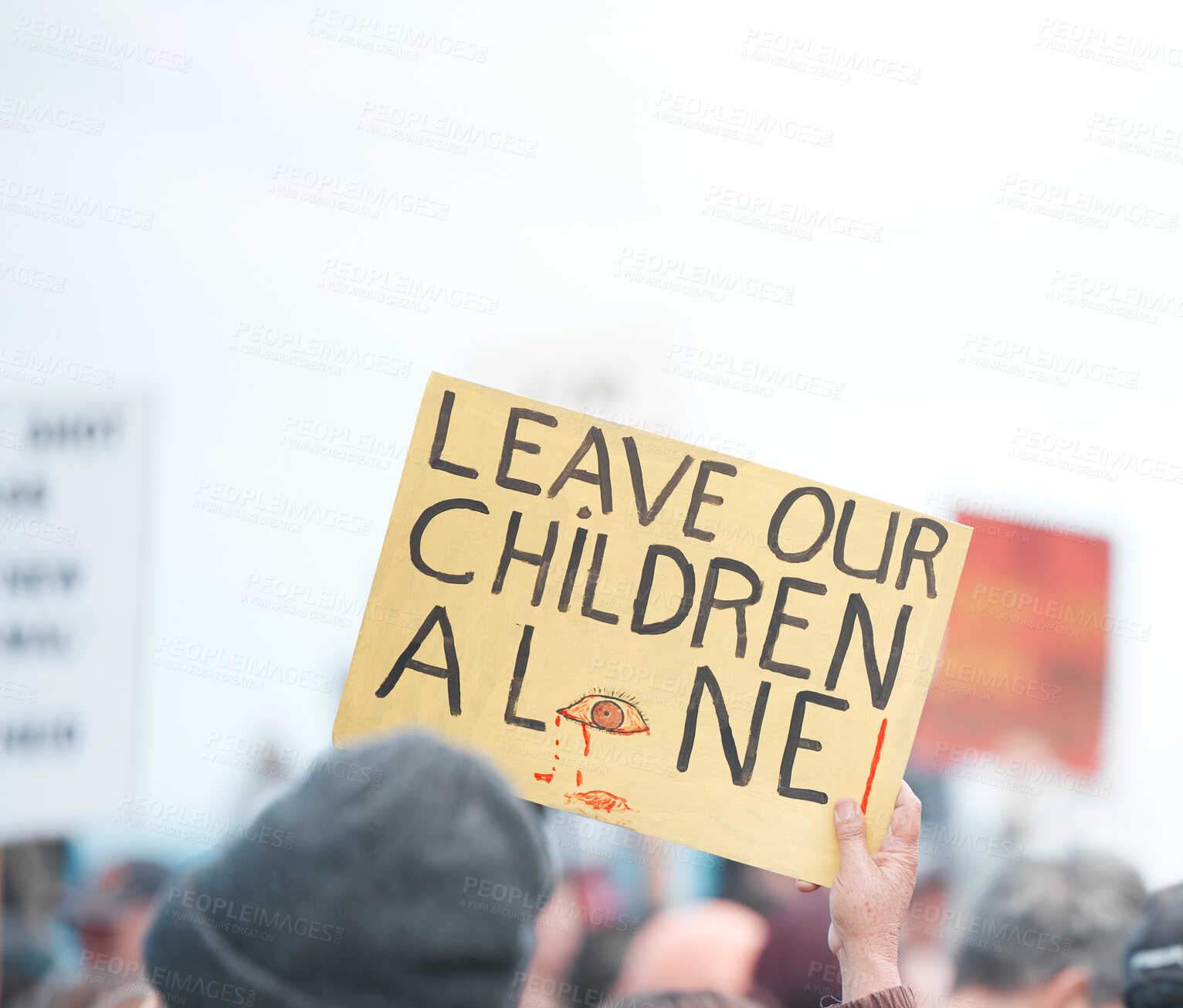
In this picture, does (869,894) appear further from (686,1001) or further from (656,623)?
(656,623)

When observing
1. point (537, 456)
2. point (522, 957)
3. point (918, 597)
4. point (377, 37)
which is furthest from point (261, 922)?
point (377, 37)

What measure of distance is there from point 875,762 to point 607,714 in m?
0.46

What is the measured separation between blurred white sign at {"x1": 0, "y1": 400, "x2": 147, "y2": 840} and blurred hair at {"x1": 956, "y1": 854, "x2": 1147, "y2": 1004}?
2106 millimetres

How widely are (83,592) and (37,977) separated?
1773mm

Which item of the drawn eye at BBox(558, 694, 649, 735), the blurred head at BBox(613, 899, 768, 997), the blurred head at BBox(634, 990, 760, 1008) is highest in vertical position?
the drawn eye at BBox(558, 694, 649, 735)

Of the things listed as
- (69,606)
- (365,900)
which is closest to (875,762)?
(365,900)

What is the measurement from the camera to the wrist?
1.43m

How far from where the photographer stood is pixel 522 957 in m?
1.09

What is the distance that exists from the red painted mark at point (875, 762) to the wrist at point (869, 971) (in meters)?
0.22

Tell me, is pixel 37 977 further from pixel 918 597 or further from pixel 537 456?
pixel 918 597

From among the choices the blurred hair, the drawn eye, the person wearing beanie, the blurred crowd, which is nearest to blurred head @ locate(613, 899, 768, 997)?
the blurred crowd

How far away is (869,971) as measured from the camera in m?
1.44

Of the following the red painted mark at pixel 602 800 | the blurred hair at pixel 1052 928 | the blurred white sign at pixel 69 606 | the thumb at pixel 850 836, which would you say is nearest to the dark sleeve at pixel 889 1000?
the thumb at pixel 850 836

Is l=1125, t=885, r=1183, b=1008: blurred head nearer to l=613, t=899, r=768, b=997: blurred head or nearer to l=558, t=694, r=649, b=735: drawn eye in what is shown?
l=558, t=694, r=649, b=735: drawn eye
